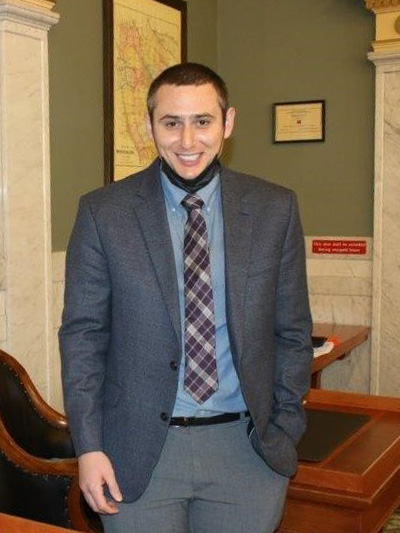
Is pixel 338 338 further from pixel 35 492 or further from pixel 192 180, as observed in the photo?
pixel 192 180

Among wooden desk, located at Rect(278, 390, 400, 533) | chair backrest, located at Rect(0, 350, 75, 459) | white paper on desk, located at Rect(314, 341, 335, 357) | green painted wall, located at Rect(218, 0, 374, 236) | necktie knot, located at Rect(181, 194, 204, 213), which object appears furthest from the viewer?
green painted wall, located at Rect(218, 0, 374, 236)

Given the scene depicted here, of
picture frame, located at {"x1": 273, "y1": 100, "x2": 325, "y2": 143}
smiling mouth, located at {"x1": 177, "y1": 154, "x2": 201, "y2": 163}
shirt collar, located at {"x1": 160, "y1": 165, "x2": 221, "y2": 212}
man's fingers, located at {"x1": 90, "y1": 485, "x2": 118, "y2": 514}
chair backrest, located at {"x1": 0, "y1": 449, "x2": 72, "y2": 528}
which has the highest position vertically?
picture frame, located at {"x1": 273, "y1": 100, "x2": 325, "y2": 143}

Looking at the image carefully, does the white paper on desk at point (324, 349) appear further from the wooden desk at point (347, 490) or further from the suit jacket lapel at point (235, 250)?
the suit jacket lapel at point (235, 250)

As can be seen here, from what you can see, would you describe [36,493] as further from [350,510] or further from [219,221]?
[219,221]

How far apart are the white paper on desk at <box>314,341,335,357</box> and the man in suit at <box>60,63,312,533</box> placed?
2168 millimetres

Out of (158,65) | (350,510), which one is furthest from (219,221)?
(158,65)

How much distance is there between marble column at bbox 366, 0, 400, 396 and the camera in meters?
4.52

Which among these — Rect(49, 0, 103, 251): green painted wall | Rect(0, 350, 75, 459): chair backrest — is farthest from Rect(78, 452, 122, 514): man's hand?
Rect(49, 0, 103, 251): green painted wall

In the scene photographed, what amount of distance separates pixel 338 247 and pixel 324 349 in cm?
94

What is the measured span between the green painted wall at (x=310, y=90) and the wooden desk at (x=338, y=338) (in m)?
0.57

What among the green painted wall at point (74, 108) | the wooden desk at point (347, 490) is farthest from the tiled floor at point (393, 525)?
the green painted wall at point (74, 108)

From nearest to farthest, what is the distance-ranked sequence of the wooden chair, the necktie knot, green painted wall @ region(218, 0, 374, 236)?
1. the necktie knot
2. the wooden chair
3. green painted wall @ region(218, 0, 374, 236)

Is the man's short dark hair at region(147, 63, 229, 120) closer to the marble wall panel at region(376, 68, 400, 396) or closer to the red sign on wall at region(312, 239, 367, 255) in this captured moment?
the marble wall panel at region(376, 68, 400, 396)

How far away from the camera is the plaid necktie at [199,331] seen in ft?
5.78
